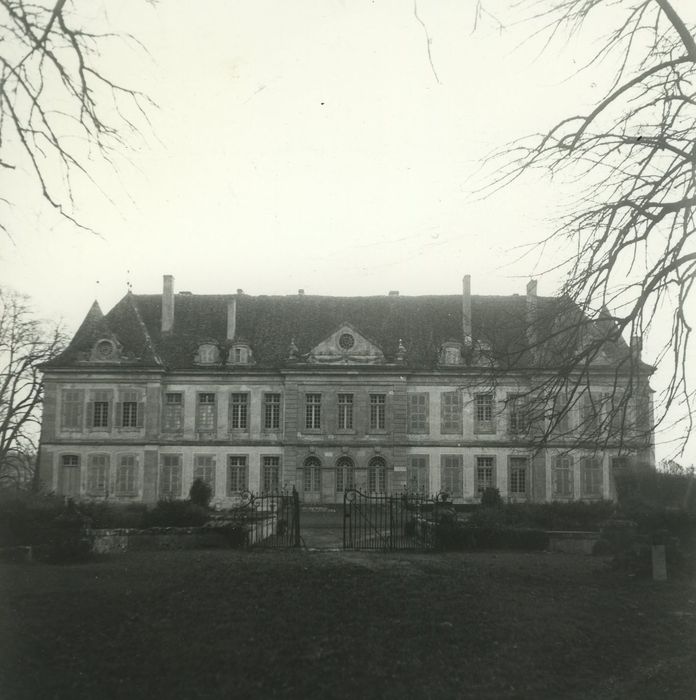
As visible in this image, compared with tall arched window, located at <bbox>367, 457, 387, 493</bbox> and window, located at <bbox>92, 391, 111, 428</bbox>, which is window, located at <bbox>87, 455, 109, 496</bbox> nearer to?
window, located at <bbox>92, 391, 111, 428</bbox>

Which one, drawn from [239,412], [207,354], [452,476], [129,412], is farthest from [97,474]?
[452,476]

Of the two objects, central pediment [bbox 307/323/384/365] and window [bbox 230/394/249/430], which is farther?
window [bbox 230/394/249/430]

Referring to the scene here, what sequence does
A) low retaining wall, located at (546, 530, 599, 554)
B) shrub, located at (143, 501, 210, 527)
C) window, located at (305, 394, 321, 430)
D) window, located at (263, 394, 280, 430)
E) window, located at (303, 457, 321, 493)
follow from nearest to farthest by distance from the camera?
low retaining wall, located at (546, 530, 599, 554) → shrub, located at (143, 501, 210, 527) → window, located at (303, 457, 321, 493) → window, located at (305, 394, 321, 430) → window, located at (263, 394, 280, 430)

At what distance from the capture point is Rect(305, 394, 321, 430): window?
32.8 metres

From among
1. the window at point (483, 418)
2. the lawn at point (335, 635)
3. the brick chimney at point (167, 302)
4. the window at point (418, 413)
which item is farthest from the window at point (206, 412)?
the lawn at point (335, 635)

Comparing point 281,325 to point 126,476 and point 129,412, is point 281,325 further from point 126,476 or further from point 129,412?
point 126,476

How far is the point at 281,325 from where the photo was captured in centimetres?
3478

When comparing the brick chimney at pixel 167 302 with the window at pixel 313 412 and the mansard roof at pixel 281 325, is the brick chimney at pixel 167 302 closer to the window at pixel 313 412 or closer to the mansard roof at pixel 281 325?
the mansard roof at pixel 281 325

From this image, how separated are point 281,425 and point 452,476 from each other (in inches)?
302

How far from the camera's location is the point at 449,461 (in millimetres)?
32656

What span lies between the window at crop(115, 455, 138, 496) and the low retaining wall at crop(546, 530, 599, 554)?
20.0m

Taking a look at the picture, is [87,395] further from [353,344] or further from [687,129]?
[687,129]

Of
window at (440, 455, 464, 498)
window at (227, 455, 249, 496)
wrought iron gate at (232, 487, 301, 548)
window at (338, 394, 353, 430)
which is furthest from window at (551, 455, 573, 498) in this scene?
wrought iron gate at (232, 487, 301, 548)

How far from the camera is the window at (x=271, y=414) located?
1296 inches
